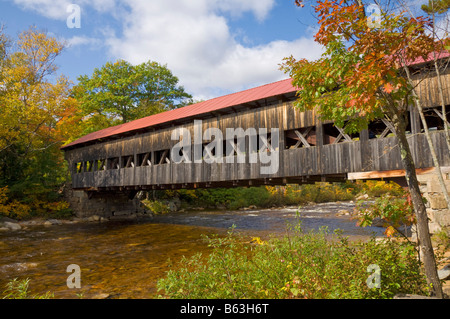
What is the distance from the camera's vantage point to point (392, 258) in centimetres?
376

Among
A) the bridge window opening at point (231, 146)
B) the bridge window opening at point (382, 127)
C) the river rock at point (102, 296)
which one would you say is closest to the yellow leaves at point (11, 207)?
the bridge window opening at point (231, 146)

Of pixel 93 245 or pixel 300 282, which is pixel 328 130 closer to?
pixel 300 282

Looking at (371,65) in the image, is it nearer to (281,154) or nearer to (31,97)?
(281,154)

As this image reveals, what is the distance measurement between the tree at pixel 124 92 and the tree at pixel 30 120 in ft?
18.7

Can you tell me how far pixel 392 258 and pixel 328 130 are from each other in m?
6.79

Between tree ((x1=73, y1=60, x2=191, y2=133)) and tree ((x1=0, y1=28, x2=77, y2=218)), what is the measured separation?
570 centimetres

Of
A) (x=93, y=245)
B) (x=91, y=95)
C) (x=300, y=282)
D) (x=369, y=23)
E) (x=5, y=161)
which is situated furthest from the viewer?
(x=91, y=95)

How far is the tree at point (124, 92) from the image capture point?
24500mm

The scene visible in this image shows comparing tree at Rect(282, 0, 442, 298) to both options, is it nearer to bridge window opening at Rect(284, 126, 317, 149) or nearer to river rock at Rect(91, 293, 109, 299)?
river rock at Rect(91, 293, 109, 299)

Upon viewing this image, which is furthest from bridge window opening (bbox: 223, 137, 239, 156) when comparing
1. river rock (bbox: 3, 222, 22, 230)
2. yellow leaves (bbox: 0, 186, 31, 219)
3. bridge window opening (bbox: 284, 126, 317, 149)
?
yellow leaves (bbox: 0, 186, 31, 219)

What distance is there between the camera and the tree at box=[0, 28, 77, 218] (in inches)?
616

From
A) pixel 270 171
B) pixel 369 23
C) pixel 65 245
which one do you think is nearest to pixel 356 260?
pixel 369 23

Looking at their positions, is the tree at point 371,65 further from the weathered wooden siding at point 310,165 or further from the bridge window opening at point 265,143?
the bridge window opening at point 265,143
